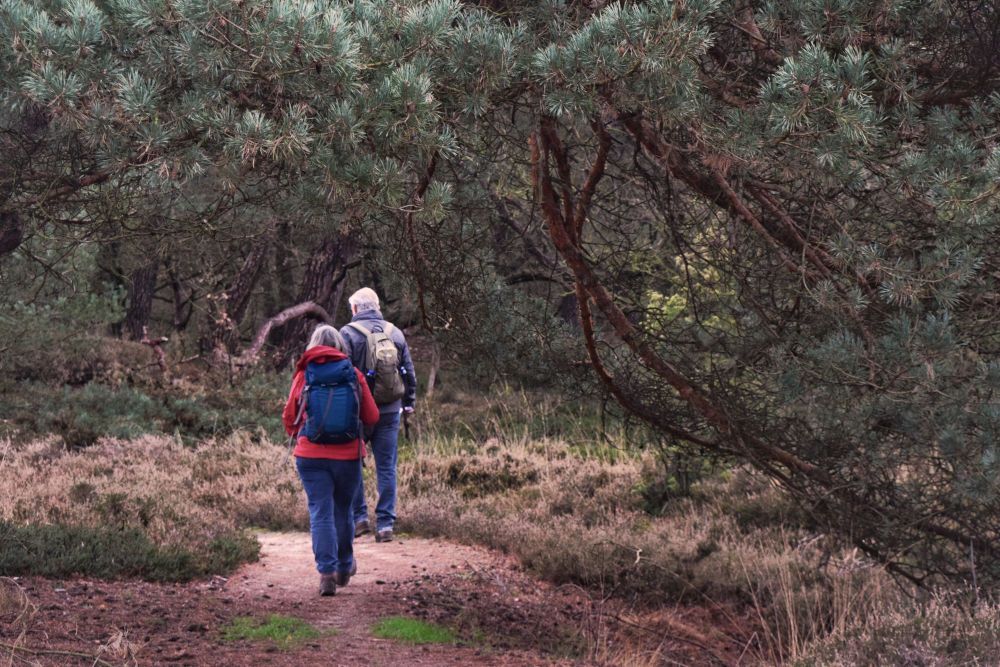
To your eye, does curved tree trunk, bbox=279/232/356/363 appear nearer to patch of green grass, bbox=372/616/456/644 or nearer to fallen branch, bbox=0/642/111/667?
patch of green grass, bbox=372/616/456/644

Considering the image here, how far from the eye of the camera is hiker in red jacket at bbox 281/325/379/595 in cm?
667

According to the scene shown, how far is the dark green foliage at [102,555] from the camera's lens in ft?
24.4

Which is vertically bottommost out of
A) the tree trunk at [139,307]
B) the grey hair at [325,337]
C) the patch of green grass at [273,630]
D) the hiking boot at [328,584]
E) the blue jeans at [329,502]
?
the patch of green grass at [273,630]

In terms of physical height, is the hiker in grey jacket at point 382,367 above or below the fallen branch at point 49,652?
above

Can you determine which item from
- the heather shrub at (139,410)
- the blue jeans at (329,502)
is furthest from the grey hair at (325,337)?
the heather shrub at (139,410)

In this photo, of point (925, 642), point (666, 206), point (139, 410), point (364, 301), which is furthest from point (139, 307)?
point (925, 642)

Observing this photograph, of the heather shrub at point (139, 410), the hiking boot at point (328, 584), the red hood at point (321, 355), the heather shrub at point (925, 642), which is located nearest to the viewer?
the heather shrub at point (925, 642)

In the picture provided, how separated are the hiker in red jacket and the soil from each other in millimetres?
615

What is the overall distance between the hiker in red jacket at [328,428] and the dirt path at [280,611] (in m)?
0.53

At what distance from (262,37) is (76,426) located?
11.6m

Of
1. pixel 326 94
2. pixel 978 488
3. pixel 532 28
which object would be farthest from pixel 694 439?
pixel 326 94

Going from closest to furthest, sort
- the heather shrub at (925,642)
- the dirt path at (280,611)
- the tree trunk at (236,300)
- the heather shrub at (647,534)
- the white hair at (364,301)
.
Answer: the heather shrub at (925,642), the dirt path at (280,611), the heather shrub at (647,534), the white hair at (364,301), the tree trunk at (236,300)

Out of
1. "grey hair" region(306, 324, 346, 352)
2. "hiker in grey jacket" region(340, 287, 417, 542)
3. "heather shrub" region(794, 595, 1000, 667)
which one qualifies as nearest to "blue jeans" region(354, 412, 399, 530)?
"hiker in grey jacket" region(340, 287, 417, 542)

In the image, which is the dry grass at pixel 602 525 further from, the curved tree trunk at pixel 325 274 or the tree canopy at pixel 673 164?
the curved tree trunk at pixel 325 274
